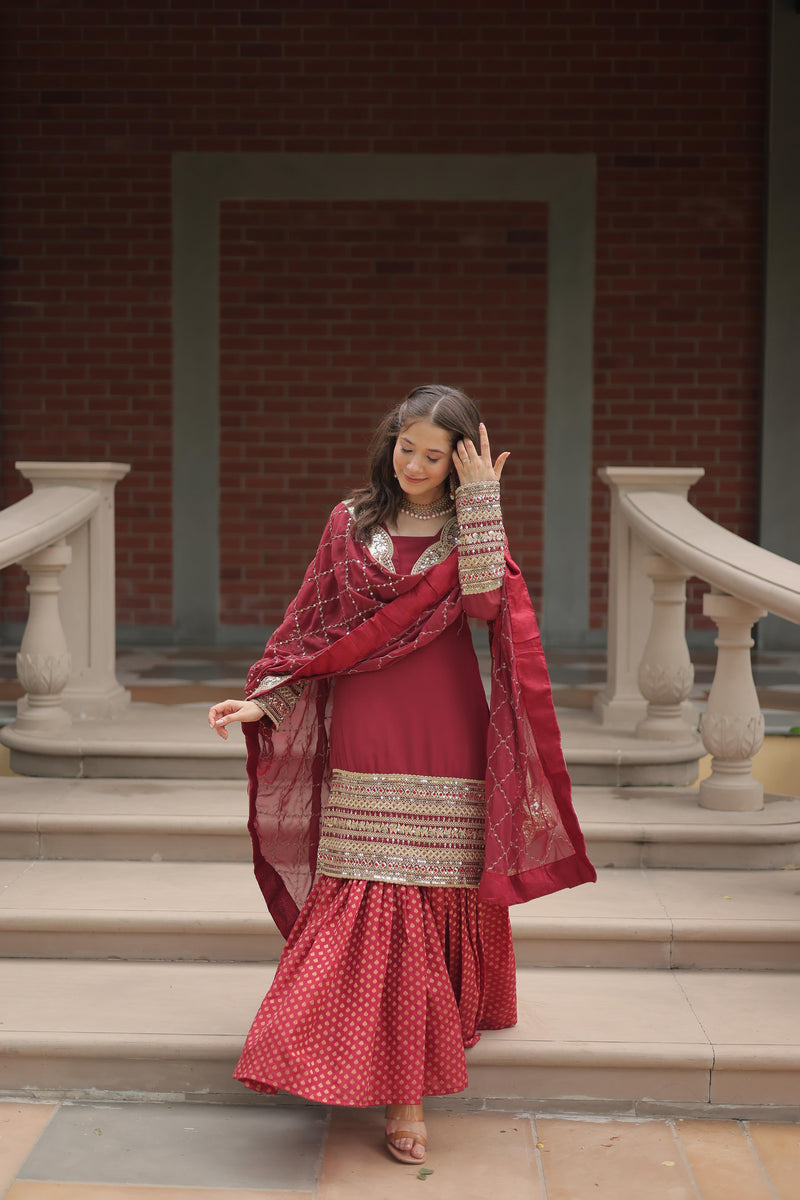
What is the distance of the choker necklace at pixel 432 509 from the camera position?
2.96 metres

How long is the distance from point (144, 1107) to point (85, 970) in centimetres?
54

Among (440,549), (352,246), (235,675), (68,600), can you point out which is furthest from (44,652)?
(352,246)

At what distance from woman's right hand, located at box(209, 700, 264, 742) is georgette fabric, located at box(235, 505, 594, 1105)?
0.13 ft

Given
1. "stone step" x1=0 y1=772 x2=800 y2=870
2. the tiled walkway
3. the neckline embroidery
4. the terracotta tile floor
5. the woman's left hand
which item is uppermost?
the woman's left hand

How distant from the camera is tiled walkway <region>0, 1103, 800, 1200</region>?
110 inches

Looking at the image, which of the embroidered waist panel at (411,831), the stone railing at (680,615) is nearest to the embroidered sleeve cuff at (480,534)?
the embroidered waist panel at (411,831)

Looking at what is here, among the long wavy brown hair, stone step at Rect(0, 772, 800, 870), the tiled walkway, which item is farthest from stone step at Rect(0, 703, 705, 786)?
the long wavy brown hair

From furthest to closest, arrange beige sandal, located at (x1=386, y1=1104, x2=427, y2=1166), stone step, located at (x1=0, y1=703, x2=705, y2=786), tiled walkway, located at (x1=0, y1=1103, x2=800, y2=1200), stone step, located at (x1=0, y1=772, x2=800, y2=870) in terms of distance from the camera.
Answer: stone step, located at (x1=0, y1=703, x2=705, y2=786) → stone step, located at (x1=0, y1=772, x2=800, y2=870) → beige sandal, located at (x1=386, y1=1104, x2=427, y2=1166) → tiled walkway, located at (x1=0, y1=1103, x2=800, y2=1200)

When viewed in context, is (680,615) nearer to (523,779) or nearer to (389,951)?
(523,779)

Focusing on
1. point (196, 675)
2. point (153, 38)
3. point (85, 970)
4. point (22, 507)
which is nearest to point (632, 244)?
point (153, 38)

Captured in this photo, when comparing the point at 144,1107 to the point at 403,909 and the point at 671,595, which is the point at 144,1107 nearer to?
the point at 403,909

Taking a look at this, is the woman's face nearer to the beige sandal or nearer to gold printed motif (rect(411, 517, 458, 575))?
gold printed motif (rect(411, 517, 458, 575))

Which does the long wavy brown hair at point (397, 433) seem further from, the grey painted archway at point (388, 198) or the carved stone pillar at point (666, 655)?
the grey painted archway at point (388, 198)

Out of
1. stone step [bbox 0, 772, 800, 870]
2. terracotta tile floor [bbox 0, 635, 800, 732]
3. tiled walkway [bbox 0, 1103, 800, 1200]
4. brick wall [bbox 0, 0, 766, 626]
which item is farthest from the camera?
brick wall [bbox 0, 0, 766, 626]
